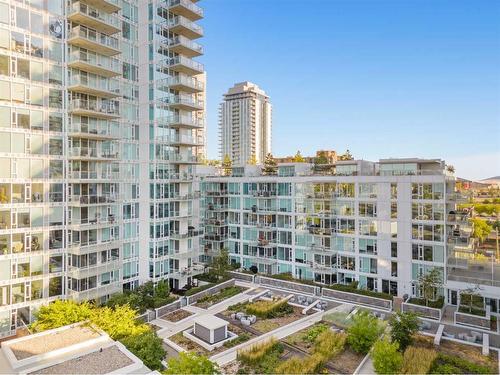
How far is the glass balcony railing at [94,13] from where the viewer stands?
28984 mm

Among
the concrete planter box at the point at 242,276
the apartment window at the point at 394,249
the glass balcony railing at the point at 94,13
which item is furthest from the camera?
the concrete planter box at the point at 242,276

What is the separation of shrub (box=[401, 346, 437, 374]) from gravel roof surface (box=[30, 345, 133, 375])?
15.4m

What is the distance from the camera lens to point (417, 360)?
68.0 feet

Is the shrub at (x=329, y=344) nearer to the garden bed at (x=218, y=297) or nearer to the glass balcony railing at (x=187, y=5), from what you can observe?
the garden bed at (x=218, y=297)

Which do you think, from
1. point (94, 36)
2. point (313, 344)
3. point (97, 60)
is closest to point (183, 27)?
point (94, 36)

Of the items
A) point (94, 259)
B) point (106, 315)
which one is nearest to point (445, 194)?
point (106, 315)

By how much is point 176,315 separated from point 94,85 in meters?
21.6

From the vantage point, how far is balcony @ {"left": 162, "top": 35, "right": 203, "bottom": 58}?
37.1 m

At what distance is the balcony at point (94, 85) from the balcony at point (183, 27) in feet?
30.0

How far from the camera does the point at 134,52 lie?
35.5 metres

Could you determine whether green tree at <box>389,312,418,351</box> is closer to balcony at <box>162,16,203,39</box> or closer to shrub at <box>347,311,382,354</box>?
shrub at <box>347,311,382,354</box>

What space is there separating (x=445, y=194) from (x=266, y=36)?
74.3ft

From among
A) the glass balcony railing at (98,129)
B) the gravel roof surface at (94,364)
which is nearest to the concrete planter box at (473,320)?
the gravel roof surface at (94,364)

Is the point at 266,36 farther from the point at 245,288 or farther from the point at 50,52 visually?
the point at 245,288
